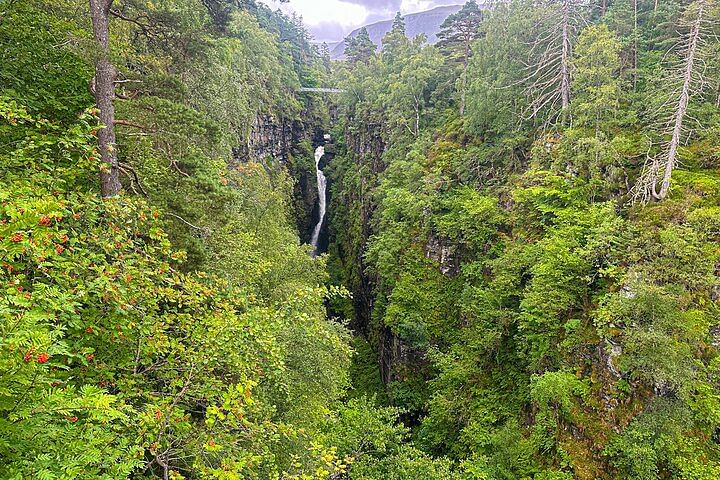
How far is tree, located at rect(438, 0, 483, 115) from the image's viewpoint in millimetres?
33772

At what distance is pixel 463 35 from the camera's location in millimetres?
37500

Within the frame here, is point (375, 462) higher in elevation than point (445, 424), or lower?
higher

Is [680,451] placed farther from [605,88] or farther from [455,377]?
[605,88]

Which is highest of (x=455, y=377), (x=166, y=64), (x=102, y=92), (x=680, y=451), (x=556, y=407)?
(x=166, y=64)

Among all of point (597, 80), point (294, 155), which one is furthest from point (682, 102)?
point (294, 155)

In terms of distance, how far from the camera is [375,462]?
13070mm

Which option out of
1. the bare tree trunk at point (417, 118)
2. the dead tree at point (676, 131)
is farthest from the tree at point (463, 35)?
the dead tree at point (676, 131)

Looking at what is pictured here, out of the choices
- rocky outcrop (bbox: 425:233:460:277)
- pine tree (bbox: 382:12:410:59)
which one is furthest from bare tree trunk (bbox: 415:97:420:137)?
rocky outcrop (bbox: 425:233:460:277)

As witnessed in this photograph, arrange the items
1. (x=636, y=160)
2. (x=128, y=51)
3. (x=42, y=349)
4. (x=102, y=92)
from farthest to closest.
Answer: (x=636, y=160) < (x=128, y=51) < (x=102, y=92) < (x=42, y=349)

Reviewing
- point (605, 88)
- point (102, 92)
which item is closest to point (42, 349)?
point (102, 92)

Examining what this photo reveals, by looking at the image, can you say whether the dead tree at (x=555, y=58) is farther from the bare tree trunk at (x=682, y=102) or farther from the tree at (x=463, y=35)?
the tree at (x=463, y=35)

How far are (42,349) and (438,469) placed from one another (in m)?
12.2

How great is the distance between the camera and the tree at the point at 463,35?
111 feet

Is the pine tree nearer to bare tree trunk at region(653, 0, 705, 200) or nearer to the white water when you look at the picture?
the white water
